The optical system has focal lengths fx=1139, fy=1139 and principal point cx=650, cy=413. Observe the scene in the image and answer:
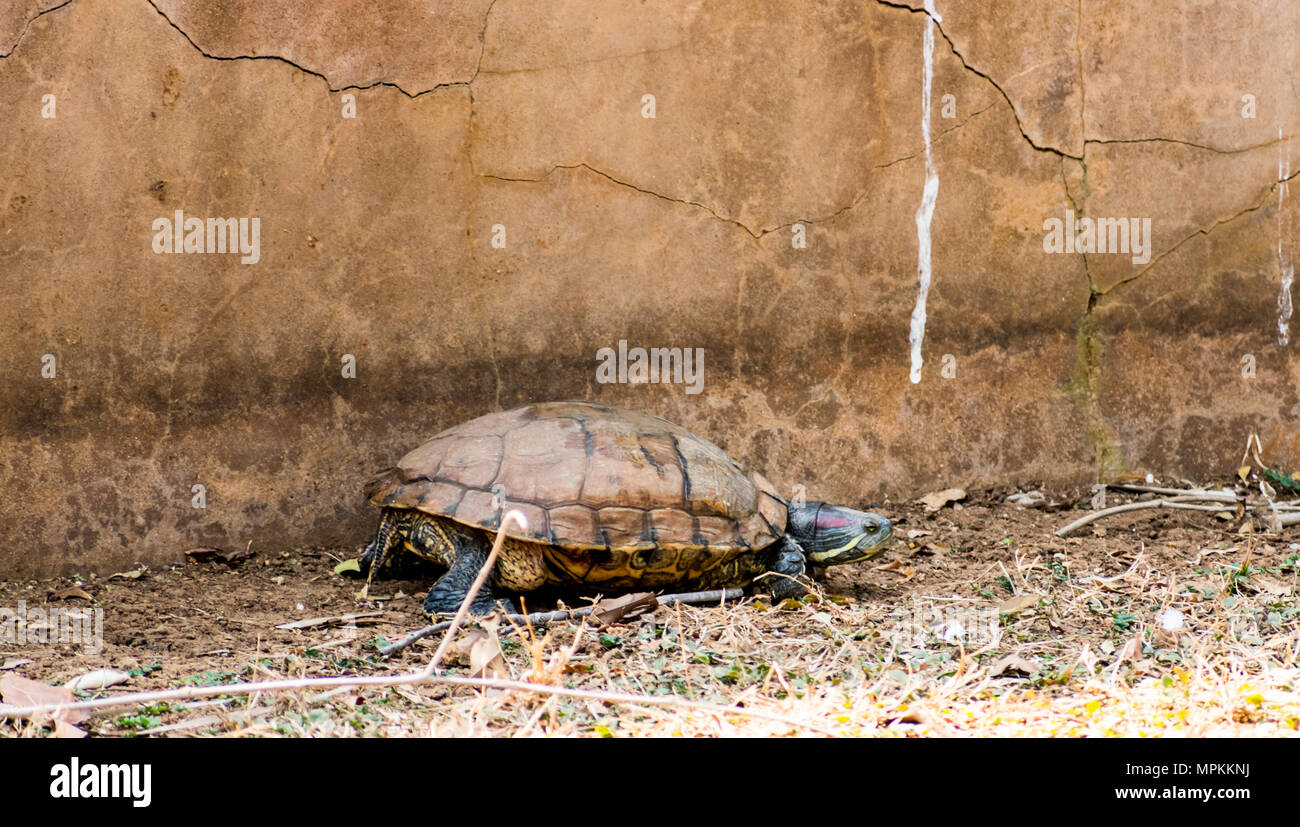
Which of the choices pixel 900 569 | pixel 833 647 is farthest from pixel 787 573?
pixel 833 647

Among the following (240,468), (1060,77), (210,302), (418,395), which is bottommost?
(240,468)

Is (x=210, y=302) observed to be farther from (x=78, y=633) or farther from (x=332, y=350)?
(x=78, y=633)

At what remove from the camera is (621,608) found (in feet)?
13.6

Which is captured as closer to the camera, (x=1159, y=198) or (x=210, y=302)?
(x=210, y=302)

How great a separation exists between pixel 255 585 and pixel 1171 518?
4.34 m

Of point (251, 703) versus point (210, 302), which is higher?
point (210, 302)

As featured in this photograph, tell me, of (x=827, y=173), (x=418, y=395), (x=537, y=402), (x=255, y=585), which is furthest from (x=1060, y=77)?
(x=255, y=585)

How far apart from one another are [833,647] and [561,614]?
0.99 metres

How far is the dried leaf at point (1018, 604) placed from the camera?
168 inches

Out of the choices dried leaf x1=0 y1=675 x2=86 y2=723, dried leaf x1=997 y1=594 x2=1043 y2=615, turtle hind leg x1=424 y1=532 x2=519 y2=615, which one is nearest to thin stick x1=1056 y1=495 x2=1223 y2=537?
dried leaf x1=997 y1=594 x2=1043 y2=615

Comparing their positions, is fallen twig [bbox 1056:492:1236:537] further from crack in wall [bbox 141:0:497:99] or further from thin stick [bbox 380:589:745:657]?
crack in wall [bbox 141:0:497:99]

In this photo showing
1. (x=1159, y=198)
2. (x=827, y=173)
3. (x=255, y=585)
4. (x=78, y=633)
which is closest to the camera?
(x=78, y=633)

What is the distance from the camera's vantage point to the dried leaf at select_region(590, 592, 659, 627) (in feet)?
13.5

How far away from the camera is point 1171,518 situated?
566 cm
